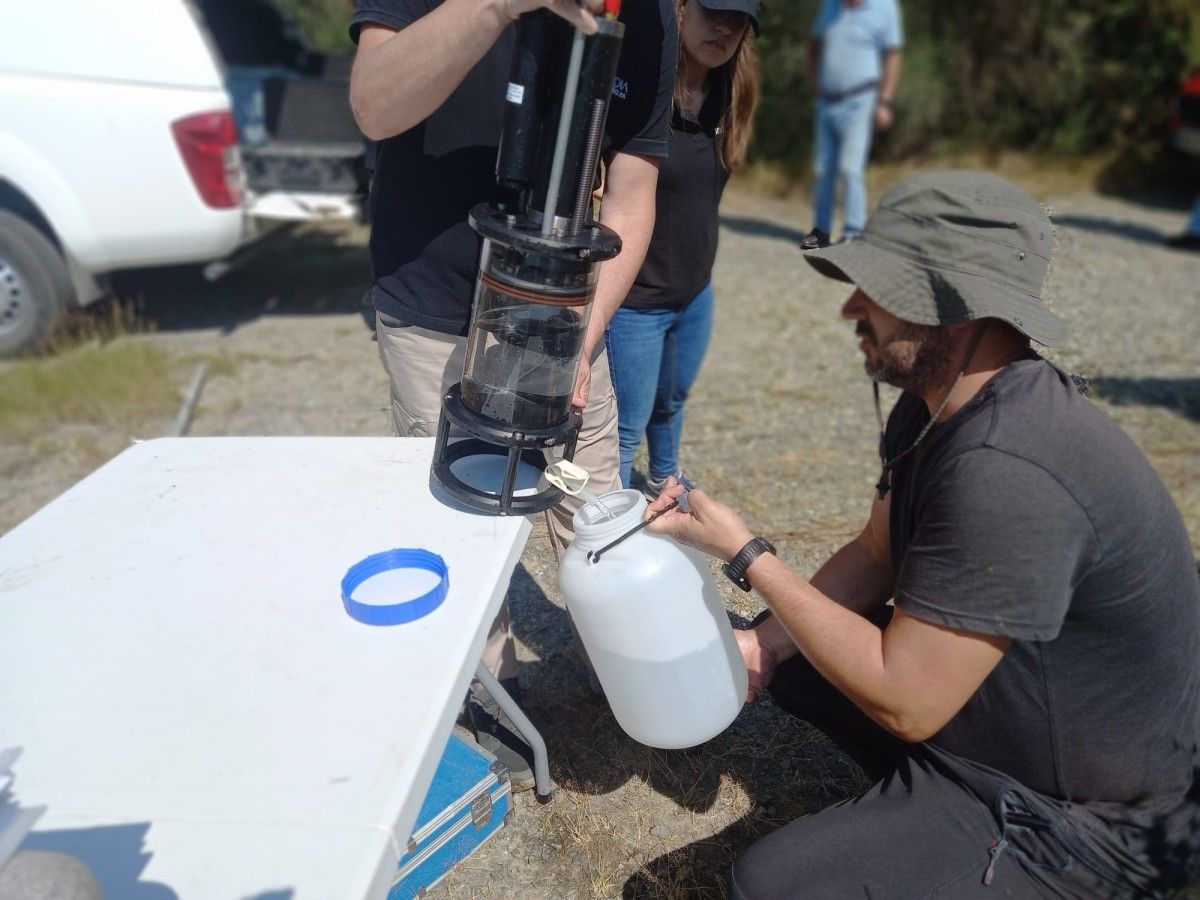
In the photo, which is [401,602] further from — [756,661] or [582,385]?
[756,661]

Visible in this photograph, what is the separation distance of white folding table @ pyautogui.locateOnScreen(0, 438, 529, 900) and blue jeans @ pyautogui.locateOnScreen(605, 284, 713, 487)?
3.47ft

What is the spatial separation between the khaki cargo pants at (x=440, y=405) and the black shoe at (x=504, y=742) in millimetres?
116

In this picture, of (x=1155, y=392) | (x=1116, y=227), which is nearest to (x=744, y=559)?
(x=1155, y=392)

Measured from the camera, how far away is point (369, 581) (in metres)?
1.52

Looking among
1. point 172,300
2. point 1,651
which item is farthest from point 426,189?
point 172,300

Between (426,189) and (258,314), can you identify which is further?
(258,314)

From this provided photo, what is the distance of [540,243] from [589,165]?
190 millimetres

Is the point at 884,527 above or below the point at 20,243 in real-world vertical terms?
above

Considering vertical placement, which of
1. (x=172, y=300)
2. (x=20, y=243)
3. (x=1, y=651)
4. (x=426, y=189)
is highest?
(x=426, y=189)

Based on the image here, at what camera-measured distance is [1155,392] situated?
191 inches

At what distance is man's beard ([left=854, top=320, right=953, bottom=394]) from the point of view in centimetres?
157

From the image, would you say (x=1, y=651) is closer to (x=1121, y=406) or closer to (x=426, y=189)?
(x=426, y=189)

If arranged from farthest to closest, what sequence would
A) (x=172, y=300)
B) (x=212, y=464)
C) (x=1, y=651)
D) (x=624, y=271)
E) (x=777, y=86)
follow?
(x=777, y=86)
(x=172, y=300)
(x=624, y=271)
(x=212, y=464)
(x=1, y=651)

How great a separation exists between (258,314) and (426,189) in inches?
178
